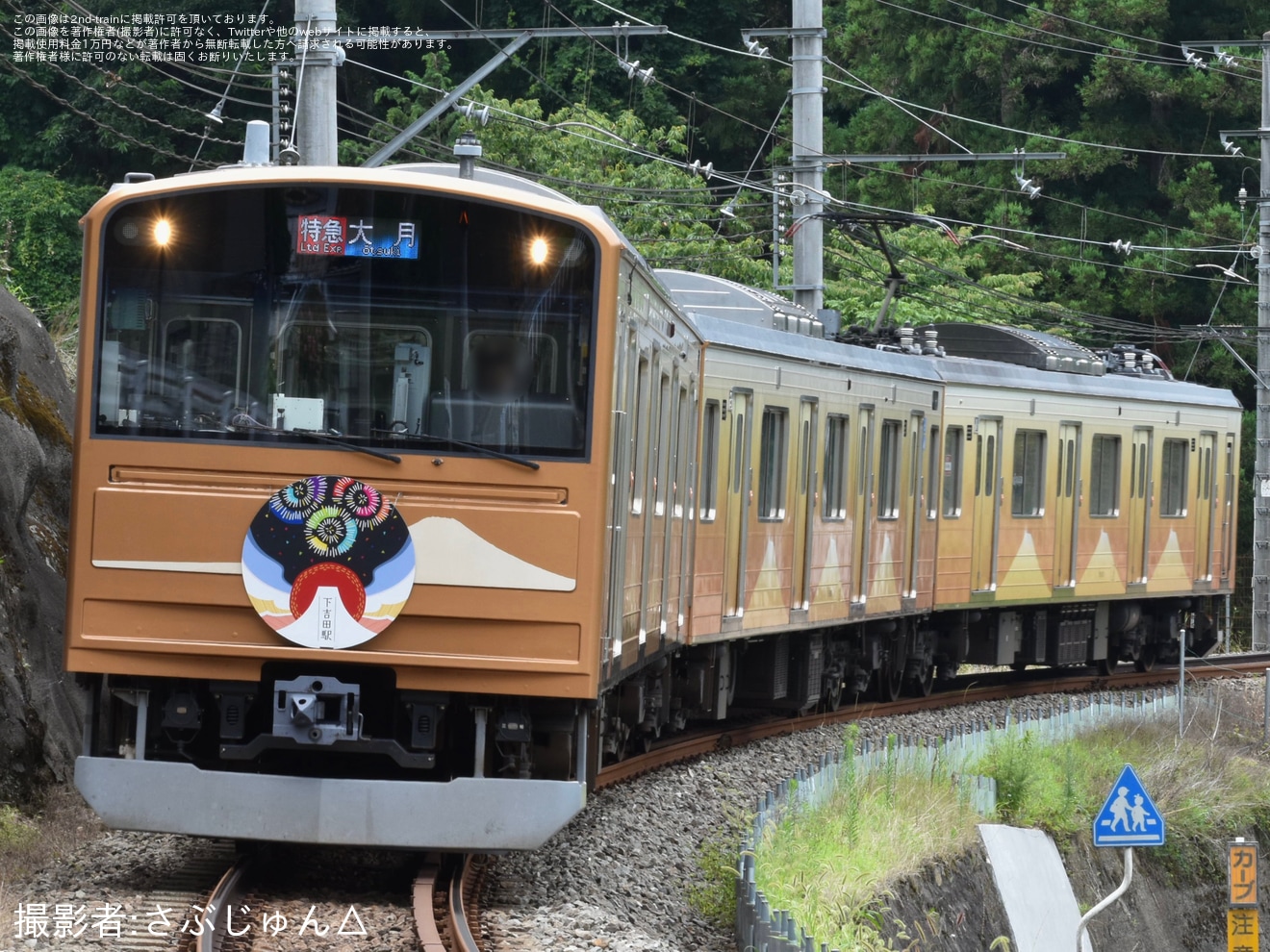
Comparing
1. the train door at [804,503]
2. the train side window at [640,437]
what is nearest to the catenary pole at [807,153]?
the train door at [804,503]

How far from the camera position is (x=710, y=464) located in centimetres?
1314

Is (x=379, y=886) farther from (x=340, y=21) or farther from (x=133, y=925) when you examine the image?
(x=340, y=21)

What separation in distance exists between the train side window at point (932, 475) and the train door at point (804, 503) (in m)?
2.71

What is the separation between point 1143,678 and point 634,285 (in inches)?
555

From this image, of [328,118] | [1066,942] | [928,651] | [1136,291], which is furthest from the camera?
[1136,291]

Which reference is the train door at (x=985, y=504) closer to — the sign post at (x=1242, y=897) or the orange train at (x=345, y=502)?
the sign post at (x=1242, y=897)

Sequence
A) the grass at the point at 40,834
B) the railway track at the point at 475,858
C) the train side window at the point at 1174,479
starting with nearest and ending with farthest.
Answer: the railway track at the point at 475,858 → the grass at the point at 40,834 → the train side window at the point at 1174,479

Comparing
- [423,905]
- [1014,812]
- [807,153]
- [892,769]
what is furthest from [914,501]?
[423,905]

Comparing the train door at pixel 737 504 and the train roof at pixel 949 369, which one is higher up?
the train roof at pixel 949 369

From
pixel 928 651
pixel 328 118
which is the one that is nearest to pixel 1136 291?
pixel 928 651

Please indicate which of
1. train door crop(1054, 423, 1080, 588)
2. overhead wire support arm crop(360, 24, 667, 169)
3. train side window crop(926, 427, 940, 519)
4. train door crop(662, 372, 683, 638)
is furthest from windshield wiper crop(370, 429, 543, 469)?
train door crop(1054, 423, 1080, 588)

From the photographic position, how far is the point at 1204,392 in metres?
22.6

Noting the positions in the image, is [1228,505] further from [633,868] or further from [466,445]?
[466,445]

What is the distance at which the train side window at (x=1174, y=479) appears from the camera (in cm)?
2172
